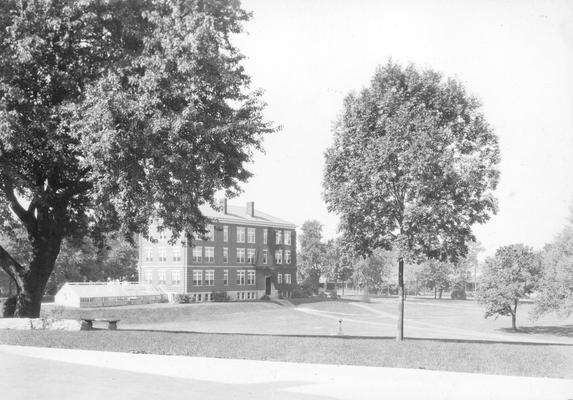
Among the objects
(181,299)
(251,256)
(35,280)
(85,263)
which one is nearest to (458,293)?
(251,256)

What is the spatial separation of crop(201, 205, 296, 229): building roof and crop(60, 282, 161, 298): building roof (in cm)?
1149

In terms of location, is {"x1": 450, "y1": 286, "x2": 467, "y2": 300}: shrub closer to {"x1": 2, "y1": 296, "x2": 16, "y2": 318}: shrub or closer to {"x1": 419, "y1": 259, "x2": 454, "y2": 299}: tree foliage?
{"x1": 419, "y1": 259, "x2": 454, "y2": 299}: tree foliage

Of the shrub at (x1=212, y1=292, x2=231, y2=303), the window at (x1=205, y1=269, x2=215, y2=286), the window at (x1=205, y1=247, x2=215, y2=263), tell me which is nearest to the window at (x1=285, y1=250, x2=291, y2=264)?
the shrub at (x1=212, y1=292, x2=231, y2=303)

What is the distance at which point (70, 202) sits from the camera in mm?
24016

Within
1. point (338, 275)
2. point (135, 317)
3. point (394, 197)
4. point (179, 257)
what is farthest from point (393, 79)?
point (338, 275)

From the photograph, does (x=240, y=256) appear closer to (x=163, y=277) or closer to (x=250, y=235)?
(x=250, y=235)

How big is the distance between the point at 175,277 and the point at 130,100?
50.8 meters

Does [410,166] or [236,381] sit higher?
[410,166]

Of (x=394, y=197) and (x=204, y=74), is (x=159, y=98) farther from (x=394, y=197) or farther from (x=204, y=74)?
(x=394, y=197)

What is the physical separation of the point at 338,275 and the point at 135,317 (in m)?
61.6

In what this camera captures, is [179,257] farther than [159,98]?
Yes

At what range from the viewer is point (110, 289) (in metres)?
59.2

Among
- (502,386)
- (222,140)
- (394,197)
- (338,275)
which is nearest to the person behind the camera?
(502,386)

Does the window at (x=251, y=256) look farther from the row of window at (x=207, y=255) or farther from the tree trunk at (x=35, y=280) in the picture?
the tree trunk at (x=35, y=280)
